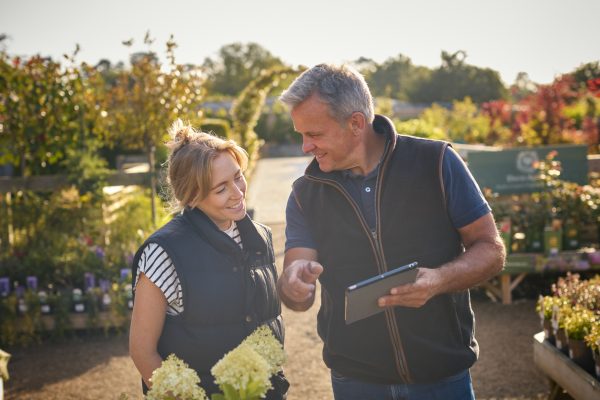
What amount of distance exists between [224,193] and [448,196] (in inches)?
30.7

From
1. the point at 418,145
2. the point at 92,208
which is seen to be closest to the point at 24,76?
the point at 92,208

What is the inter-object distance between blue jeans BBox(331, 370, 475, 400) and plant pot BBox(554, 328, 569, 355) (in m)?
1.75

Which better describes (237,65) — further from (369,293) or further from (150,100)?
(369,293)

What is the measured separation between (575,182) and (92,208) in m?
5.55

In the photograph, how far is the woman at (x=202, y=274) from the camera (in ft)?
6.57

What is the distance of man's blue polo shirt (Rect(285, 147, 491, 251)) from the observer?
1.96m

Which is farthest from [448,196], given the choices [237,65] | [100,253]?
[237,65]

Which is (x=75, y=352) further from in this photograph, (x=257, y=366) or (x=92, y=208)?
(x=257, y=366)

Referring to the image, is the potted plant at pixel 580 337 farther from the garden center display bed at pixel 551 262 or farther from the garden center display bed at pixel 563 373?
the garden center display bed at pixel 551 262

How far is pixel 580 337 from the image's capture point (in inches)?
131

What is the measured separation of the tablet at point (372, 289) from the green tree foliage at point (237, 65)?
48482 mm

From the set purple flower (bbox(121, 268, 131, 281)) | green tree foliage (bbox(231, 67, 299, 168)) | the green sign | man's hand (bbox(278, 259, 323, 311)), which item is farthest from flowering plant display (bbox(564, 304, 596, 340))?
green tree foliage (bbox(231, 67, 299, 168))

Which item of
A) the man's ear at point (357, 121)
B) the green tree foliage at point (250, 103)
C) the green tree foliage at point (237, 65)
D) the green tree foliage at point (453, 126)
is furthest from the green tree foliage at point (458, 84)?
the man's ear at point (357, 121)

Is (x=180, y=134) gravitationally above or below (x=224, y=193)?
above
